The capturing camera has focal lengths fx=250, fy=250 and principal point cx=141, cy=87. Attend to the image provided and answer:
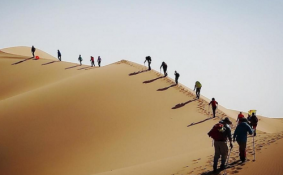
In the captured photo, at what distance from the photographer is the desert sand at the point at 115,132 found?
29.4ft

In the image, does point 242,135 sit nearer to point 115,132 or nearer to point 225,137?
point 225,137

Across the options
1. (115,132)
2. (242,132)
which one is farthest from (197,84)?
(242,132)

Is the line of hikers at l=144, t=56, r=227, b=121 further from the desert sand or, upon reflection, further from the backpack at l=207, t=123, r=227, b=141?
the backpack at l=207, t=123, r=227, b=141

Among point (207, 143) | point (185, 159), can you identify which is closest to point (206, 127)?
point (207, 143)

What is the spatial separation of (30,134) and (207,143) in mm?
8905

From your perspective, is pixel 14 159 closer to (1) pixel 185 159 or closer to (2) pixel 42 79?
(1) pixel 185 159

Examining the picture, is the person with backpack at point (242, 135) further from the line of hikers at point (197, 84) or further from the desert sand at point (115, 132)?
the line of hikers at point (197, 84)

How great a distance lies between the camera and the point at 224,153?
21.0 ft

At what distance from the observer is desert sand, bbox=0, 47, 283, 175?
8.97 m

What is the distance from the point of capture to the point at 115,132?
13.1 metres

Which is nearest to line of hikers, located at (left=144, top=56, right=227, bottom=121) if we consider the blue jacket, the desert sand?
the desert sand

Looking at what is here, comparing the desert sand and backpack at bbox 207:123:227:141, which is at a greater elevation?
backpack at bbox 207:123:227:141

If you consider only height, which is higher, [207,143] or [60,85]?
[60,85]

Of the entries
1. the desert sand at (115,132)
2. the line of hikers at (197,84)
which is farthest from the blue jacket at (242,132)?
the line of hikers at (197,84)
